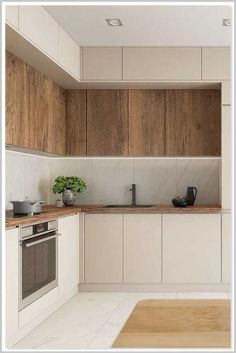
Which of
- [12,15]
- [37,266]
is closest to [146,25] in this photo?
[12,15]

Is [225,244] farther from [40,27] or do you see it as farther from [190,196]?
[40,27]

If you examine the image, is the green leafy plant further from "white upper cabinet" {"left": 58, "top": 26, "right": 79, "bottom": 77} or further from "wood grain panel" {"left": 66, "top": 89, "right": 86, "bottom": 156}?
"white upper cabinet" {"left": 58, "top": 26, "right": 79, "bottom": 77}

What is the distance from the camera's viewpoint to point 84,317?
4.59 meters

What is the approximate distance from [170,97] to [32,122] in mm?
1784

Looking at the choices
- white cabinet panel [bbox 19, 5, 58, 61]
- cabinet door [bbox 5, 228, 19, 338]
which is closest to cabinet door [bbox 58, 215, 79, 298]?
cabinet door [bbox 5, 228, 19, 338]

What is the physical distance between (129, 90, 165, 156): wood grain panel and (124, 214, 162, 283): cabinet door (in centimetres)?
76

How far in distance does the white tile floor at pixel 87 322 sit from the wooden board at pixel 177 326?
2.22 m

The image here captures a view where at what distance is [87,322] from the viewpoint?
441cm

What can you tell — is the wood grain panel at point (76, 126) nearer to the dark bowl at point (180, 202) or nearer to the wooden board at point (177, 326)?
the dark bowl at point (180, 202)

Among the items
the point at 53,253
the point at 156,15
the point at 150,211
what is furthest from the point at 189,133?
the point at 53,253

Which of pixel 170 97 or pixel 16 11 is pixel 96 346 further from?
pixel 170 97

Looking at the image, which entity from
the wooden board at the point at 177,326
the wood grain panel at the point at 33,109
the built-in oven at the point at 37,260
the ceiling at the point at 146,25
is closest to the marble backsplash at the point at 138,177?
the wood grain panel at the point at 33,109

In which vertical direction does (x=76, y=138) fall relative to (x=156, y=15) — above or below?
below

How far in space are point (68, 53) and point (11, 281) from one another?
7.95 feet
